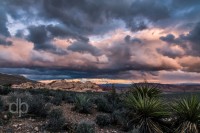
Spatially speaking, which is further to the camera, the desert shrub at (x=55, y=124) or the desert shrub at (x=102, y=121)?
the desert shrub at (x=102, y=121)

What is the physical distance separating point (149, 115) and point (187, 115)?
1.51 meters

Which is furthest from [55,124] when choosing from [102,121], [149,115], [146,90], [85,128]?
[146,90]

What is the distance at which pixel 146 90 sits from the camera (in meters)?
14.6

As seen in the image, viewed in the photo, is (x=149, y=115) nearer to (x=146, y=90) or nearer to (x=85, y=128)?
(x=146, y=90)

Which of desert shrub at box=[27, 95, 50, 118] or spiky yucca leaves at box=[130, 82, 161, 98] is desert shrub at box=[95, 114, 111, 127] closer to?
spiky yucca leaves at box=[130, 82, 161, 98]

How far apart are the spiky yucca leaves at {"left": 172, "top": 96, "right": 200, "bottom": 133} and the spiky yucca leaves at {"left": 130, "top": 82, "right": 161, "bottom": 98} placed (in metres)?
2.31

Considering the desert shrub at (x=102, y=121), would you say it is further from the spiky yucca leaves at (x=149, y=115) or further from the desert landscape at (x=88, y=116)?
the spiky yucca leaves at (x=149, y=115)

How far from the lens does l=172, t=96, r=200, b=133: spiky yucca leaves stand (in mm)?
11461

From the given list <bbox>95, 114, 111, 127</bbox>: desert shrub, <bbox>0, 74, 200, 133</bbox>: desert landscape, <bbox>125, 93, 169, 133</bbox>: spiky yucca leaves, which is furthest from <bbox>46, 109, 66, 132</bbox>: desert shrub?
<bbox>125, 93, 169, 133</bbox>: spiky yucca leaves

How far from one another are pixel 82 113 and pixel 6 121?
4953mm

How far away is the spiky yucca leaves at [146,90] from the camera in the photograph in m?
14.5

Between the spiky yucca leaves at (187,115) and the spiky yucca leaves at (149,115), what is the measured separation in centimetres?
52

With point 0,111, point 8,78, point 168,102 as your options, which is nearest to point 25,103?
point 0,111

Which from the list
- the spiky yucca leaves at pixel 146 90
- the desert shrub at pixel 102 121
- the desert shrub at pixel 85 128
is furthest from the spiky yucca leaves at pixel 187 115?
the desert shrub at pixel 102 121
